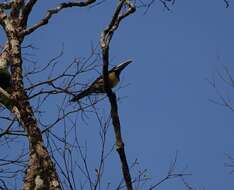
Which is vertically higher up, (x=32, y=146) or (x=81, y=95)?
(x=81, y=95)

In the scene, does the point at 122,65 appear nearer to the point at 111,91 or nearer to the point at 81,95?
the point at 81,95

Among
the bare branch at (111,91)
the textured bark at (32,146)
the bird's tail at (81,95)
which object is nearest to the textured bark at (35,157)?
the textured bark at (32,146)

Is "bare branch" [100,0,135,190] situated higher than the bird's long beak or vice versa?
the bird's long beak

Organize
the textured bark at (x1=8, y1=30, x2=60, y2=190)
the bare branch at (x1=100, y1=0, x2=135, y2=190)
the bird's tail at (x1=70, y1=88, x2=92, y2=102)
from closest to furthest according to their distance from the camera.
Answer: the bare branch at (x1=100, y1=0, x2=135, y2=190)
the textured bark at (x1=8, y1=30, x2=60, y2=190)
the bird's tail at (x1=70, y1=88, x2=92, y2=102)

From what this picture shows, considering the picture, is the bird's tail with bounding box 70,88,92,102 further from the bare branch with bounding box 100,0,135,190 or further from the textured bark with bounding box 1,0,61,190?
the bare branch with bounding box 100,0,135,190

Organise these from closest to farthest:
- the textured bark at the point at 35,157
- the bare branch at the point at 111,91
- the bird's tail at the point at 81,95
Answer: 1. the bare branch at the point at 111,91
2. the textured bark at the point at 35,157
3. the bird's tail at the point at 81,95

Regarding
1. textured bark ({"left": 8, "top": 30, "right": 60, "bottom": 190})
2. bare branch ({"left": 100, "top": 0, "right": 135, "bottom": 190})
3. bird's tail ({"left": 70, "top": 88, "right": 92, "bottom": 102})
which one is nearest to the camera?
bare branch ({"left": 100, "top": 0, "right": 135, "bottom": 190})

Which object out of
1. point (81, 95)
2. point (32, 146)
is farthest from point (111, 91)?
point (81, 95)

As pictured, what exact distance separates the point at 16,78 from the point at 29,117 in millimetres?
500

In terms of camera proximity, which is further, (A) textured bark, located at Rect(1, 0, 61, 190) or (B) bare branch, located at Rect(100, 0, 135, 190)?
(A) textured bark, located at Rect(1, 0, 61, 190)

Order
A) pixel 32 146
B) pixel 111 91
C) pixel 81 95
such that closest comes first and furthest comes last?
pixel 111 91
pixel 32 146
pixel 81 95

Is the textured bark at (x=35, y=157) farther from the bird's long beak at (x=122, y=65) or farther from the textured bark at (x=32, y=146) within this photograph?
the bird's long beak at (x=122, y=65)

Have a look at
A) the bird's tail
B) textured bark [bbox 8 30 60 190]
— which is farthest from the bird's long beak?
textured bark [bbox 8 30 60 190]

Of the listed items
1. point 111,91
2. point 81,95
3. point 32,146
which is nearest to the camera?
point 111,91
